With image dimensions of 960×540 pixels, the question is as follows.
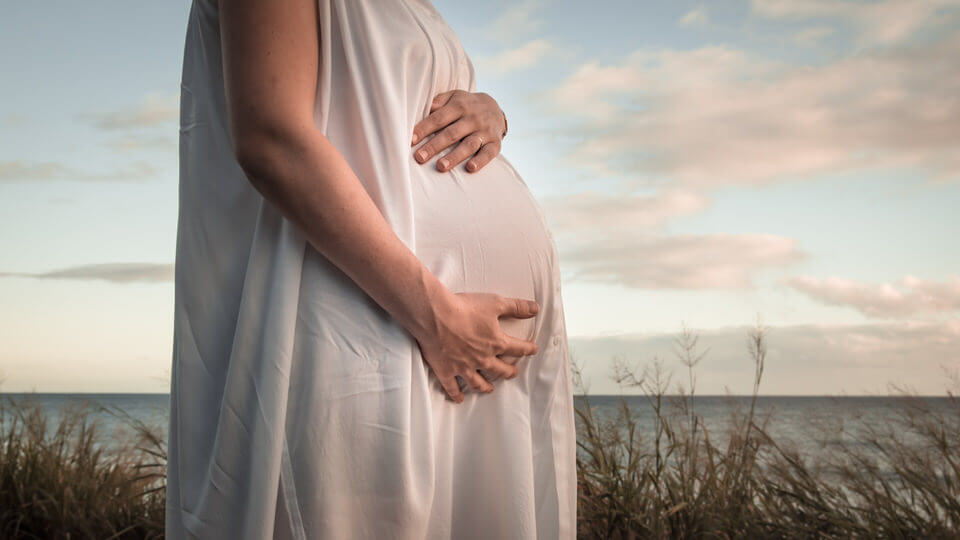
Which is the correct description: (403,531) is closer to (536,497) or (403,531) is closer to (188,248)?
(536,497)

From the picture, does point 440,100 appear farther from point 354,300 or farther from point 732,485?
point 732,485

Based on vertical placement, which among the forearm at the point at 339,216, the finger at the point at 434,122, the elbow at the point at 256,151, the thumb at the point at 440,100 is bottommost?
the forearm at the point at 339,216

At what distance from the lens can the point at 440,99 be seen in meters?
1.38

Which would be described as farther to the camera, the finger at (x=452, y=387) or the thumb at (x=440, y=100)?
the thumb at (x=440, y=100)

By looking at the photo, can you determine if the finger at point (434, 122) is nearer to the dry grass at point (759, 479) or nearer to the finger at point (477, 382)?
the finger at point (477, 382)

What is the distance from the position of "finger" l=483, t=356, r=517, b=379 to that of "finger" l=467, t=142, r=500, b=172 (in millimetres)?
394

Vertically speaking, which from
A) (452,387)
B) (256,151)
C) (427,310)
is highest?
(256,151)

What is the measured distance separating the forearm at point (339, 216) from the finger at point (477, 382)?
0.49 ft

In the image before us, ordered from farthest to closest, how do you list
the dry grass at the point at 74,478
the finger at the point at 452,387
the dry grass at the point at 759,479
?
the dry grass at the point at 74,478 → the dry grass at the point at 759,479 → the finger at the point at 452,387

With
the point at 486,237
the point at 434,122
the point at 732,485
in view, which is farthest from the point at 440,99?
the point at 732,485

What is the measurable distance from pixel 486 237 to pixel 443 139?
0.21 meters

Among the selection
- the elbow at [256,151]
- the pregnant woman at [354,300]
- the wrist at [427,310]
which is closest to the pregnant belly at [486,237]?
the pregnant woman at [354,300]

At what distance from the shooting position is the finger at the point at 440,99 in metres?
1.36

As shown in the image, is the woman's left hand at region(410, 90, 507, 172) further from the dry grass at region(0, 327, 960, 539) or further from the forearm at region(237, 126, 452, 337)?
the dry grass at region(0, 327, 960, 539)
